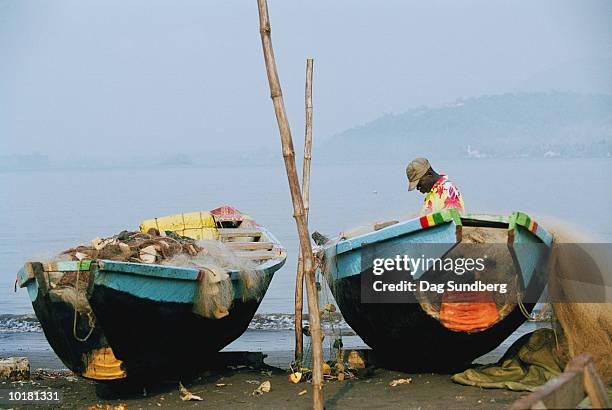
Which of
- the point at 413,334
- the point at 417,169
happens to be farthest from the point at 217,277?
the point at 417,169

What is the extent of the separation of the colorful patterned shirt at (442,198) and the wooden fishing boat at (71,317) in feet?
9.56

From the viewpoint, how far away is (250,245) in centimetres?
1093

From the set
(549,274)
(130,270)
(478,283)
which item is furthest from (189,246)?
(549,274)

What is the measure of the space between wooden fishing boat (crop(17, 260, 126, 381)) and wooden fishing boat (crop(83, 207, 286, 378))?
Answer: 125 mm

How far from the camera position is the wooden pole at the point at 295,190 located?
24.4 feet

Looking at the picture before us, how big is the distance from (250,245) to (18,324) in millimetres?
7028

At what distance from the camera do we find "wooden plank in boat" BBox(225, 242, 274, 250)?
10.8 metres

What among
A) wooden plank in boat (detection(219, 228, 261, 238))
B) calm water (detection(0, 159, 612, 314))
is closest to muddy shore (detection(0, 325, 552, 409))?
wooden plank in boat (detection(219, 228, 261, 238))

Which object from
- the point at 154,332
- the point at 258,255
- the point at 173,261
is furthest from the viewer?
the point at 258,255

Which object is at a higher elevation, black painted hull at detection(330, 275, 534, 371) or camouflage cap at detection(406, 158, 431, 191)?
camouflage cap at detection(406, 158, 431, 191)

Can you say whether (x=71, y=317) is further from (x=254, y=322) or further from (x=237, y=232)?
(x=254, y=322)

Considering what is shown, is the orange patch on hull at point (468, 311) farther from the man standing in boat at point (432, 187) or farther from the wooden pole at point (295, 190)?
the wooden pole at point (295, 190)

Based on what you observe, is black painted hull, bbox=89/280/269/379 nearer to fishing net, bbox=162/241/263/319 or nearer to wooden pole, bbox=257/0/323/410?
fishing net, bbox=162/241/263/319

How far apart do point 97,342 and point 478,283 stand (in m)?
3.04
